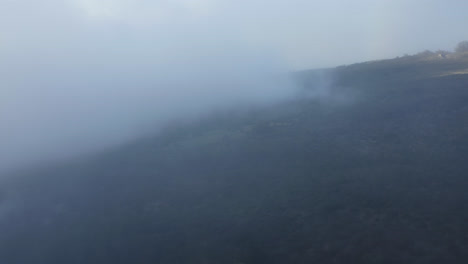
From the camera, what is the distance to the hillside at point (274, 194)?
17.6 m

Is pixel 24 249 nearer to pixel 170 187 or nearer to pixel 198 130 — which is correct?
pixel 170 187

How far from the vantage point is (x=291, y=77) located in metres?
66.8

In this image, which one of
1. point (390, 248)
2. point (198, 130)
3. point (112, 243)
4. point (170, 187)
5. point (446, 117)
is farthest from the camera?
point (198, 130)

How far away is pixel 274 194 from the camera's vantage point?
75.9 feet

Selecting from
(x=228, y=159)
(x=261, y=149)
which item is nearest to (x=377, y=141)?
(x=261, y=149)

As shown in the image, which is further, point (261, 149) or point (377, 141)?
point (261, 149)

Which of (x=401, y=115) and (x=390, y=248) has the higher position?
(x=401, y=115)

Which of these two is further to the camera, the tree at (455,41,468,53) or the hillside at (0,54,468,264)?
the tree at (455,41,468,53)

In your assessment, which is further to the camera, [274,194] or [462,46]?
[462,46]

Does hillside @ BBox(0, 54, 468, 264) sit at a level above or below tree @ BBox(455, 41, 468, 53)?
below

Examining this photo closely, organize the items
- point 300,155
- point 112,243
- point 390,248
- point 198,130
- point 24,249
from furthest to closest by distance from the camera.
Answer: point 198,130
point 300,155
point 24,249
point 112,243
point 390,248

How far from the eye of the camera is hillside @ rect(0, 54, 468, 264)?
57.6 feet

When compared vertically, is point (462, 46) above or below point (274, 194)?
above

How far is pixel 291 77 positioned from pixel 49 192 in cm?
4407
